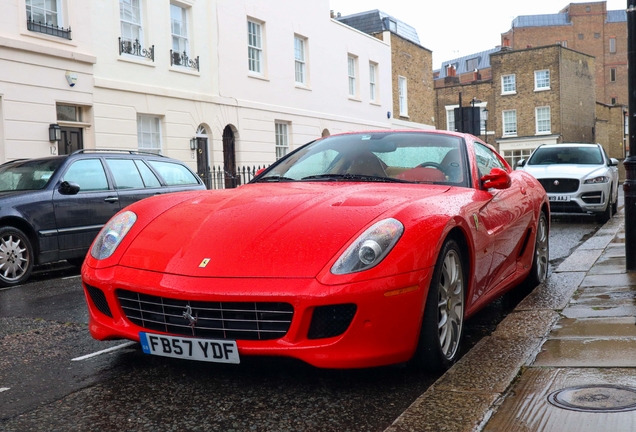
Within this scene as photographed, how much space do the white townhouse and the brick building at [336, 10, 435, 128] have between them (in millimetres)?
4342

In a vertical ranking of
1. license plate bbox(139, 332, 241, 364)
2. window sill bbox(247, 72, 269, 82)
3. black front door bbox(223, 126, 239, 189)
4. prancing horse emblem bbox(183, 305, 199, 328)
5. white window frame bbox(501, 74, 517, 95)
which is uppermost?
white window frame bbox(501, 74, 517, 95)

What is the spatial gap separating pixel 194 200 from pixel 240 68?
1782cm

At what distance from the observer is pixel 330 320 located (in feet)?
10.9

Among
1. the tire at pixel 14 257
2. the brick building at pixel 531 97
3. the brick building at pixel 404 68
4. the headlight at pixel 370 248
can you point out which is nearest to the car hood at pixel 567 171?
the tire at pixel 14 257

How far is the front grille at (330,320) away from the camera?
3289mm

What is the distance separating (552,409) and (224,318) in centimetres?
152

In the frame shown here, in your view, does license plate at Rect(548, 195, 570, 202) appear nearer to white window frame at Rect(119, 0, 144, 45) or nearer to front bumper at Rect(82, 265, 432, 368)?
white window frame at Rect(119, 0, 144, 45)

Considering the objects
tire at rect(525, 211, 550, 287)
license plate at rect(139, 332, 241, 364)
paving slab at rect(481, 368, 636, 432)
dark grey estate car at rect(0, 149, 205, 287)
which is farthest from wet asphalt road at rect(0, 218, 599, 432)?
dark grey estate car at rect(0, 149, 205, 287)

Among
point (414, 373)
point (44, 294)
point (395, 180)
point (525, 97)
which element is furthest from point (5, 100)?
point (525, 97)

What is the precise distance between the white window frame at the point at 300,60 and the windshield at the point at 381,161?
66.2ft

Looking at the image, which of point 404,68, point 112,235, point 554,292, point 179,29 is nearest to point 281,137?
point 179,29

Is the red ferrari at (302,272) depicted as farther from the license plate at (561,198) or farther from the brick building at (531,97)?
the brick building at (531,97)

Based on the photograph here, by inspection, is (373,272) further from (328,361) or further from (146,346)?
(146,346)

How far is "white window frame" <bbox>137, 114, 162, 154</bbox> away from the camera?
1811 cm
